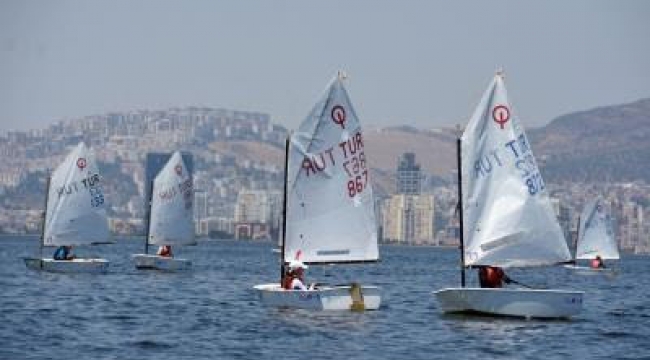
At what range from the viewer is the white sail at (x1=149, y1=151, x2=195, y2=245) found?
10156cm

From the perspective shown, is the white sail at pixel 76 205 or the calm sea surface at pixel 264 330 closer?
the calm sea surface at pixel 264 330

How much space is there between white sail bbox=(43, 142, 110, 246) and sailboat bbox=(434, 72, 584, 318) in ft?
126

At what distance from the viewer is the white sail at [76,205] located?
8888 cm

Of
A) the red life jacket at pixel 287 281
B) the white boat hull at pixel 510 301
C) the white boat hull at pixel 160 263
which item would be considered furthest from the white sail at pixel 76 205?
the white boat hull at pixel 510 301

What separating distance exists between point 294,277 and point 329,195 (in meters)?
3.87

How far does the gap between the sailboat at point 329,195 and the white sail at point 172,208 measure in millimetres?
43520

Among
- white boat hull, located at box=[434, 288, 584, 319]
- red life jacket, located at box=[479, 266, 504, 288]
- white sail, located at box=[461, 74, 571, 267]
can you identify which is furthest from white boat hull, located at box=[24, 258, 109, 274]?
red life jacket, located at box=[479, 266, 504, 288]

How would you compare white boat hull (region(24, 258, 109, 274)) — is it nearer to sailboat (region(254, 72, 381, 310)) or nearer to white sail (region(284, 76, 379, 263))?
sailboat (region(254, 72, 381, 310))

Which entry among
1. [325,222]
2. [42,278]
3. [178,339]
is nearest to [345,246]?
[325,222]

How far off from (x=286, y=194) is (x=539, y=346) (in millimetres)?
12926

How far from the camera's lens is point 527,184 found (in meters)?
56.1

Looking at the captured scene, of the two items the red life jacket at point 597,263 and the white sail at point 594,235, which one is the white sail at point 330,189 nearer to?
the red life jacket at point 597,263

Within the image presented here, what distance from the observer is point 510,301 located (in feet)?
173

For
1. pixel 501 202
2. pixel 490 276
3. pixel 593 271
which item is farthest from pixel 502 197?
pixel 593 271
